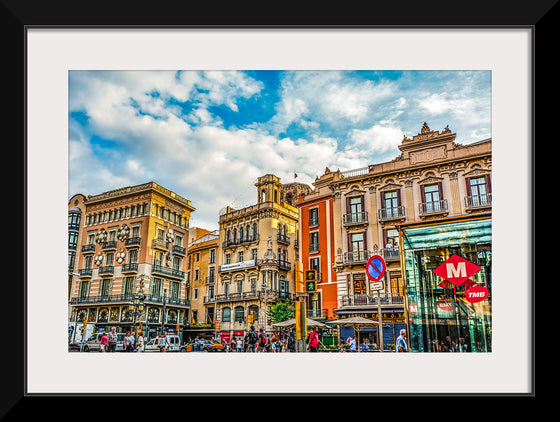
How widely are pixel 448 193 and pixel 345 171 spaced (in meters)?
3.15

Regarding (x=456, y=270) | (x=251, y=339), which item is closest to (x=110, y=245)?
(x=251, y=339)

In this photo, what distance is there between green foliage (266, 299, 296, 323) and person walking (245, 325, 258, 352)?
0.78 m

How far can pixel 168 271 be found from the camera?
16.8 meters

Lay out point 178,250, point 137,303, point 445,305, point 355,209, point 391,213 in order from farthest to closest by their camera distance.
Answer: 1. point 178,250
2. point 137,303
3. point 355,209
4. point 391,213
5. point 445,305

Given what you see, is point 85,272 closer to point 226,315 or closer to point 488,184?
point 226,315

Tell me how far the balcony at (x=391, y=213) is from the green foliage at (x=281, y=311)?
14.5ft

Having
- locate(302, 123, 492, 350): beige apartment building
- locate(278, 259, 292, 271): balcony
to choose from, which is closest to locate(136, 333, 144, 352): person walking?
locate(278, 259, 292, 271): balcony

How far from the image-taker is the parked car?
1488 centimetres

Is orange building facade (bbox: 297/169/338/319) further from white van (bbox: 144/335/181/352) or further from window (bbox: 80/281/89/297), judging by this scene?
window (bbox: 80/281/89/297)

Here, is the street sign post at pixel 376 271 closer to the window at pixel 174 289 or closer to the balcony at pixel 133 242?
the window at pixel 174 289

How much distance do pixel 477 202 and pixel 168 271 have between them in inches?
417

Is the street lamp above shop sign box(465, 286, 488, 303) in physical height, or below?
below
